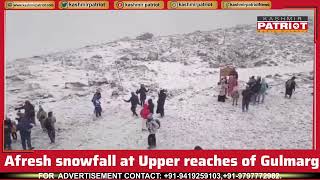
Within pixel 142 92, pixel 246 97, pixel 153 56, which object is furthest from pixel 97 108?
pixel 246 97

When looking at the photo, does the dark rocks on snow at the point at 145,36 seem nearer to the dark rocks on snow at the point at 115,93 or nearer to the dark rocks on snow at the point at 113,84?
the dark rocks on snow at the point at 113,84

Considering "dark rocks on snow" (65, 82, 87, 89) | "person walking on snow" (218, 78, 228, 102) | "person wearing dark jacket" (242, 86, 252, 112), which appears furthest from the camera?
"person walking on snow" (218, 78, 228, 102)

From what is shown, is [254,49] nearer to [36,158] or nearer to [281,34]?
[281,34]

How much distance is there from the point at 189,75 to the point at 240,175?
3.81 m

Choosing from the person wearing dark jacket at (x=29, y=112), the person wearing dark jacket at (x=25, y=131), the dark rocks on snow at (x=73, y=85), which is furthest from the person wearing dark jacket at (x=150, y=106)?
the person wearing dark jacket at (x=25, y=131)

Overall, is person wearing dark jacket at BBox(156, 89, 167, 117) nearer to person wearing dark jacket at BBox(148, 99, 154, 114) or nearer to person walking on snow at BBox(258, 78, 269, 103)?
person wearing dark jacket at BBox(148, 99, 154, 114)

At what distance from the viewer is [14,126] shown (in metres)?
14.5

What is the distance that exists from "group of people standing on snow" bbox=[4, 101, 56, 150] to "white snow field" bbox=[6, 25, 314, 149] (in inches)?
7.9

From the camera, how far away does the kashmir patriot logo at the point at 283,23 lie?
566 inches

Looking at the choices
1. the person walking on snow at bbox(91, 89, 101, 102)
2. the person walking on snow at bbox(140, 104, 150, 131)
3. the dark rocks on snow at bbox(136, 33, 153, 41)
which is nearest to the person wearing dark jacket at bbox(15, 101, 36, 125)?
the person walking on snow at bbox(91, 89, 101, 102)

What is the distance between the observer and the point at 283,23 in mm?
14398

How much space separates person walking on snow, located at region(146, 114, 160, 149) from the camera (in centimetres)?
1433

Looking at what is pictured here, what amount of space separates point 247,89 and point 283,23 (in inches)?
93.5

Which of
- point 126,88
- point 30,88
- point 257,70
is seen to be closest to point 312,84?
point 257,70
